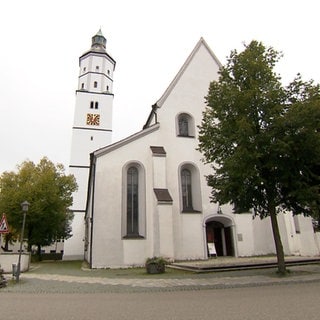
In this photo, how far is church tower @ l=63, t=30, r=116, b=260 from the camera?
3766cm

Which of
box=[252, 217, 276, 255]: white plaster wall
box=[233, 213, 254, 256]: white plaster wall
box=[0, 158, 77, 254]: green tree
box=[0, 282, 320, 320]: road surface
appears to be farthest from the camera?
box=[0, 158, 77, 254]: green tree

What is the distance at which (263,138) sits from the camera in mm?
11953

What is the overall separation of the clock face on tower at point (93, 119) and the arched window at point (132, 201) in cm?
2238

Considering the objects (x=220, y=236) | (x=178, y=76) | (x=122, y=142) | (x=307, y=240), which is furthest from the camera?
(x=178, y=76)

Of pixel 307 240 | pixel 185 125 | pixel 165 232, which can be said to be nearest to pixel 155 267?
pixel 165 232

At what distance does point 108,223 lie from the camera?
61.6ft

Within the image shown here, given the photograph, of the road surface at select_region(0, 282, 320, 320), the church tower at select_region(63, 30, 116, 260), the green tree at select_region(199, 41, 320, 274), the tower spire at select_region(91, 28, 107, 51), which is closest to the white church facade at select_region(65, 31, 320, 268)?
the green tree at select_region(199, 41, 320, 274)

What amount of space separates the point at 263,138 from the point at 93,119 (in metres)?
32.9

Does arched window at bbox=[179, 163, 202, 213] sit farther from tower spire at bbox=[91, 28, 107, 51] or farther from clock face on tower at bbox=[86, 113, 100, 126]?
tower spire at bbox=[91, 28, 107, 51]

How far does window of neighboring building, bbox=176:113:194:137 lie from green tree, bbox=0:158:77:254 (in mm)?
16281

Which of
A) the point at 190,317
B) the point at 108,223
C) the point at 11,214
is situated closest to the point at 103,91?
the point at 11,214

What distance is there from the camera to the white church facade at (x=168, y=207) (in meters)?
18.5

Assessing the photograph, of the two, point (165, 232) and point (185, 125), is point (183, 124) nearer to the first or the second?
point (185, 125)

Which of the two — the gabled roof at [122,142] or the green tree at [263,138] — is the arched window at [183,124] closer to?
the gabled roof at [122,142]
